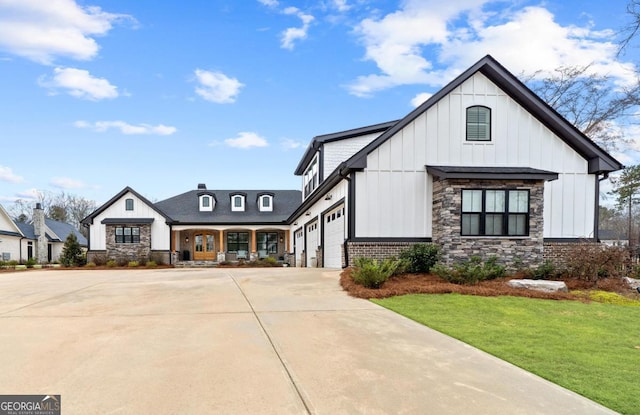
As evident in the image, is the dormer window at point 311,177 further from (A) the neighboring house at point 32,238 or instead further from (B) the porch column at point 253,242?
(A) the neighboring house at point 32,238

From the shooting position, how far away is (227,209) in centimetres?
3075

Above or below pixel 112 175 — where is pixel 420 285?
below

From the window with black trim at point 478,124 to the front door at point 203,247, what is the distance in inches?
896

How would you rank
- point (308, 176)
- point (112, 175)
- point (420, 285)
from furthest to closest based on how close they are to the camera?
point (112, 175) < point (308, 176) < point (420, 285)

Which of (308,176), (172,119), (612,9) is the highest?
(612,9)

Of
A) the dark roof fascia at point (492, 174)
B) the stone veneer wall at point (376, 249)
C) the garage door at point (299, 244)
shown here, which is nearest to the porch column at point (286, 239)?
the garage door at point (299, 244)

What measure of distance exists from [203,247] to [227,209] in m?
3.59

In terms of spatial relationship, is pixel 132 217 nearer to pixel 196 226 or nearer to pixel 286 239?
pixel 196 226

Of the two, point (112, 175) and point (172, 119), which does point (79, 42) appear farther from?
point (112, 175)

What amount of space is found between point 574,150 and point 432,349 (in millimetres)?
12306

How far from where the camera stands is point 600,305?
8375 millimetres

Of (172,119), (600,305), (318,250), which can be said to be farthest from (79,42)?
(600,305)

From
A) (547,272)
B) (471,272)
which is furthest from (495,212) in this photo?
(471,272)

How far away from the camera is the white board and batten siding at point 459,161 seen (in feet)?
43.0
